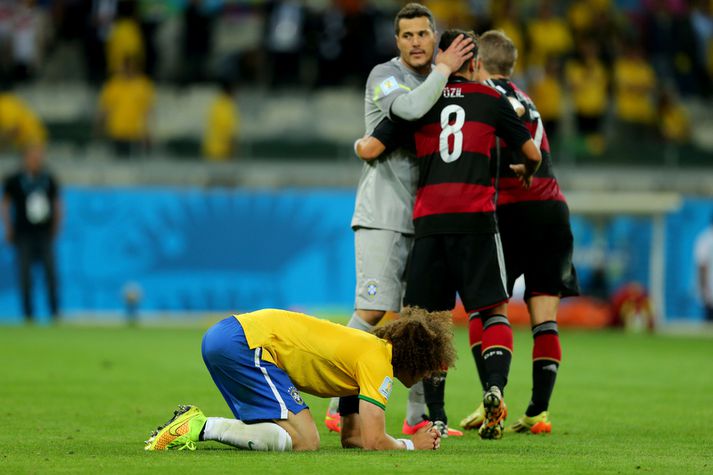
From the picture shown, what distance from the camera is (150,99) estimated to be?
20.8m

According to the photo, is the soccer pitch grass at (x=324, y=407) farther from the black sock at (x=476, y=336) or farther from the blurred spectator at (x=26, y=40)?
the blurred spectator at (x=26, y=40)

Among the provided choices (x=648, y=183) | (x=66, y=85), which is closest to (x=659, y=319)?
(x=648, y=183)

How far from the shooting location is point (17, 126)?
19969 millimetres

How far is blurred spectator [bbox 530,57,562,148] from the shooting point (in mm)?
20844

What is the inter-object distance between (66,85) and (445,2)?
647cm

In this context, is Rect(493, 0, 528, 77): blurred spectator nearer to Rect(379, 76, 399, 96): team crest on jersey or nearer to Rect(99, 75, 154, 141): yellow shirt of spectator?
Rect(99, 75, 154, 141): yellow shirt of spectator

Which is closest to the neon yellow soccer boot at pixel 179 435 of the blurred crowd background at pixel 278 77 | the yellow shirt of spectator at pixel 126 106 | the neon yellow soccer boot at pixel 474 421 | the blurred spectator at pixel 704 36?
the neon yellow soccer boot at pixel 474 421

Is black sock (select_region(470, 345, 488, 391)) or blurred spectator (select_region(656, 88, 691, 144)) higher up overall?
blurred spectator (select_region(656, 88, 691, 144))

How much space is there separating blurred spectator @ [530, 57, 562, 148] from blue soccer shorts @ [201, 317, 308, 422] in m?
14.5

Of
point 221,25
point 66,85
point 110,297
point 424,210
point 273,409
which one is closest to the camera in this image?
point 273,409

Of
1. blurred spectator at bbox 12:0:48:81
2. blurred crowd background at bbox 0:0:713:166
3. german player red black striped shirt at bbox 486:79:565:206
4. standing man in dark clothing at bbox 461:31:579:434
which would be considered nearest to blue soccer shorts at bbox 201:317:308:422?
standing man in dark clothing at bbox 461:31:579:434

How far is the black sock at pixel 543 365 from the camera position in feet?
26.0

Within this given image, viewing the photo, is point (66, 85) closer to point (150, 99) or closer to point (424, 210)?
point (150, 99)

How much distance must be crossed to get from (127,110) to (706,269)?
8912mm
